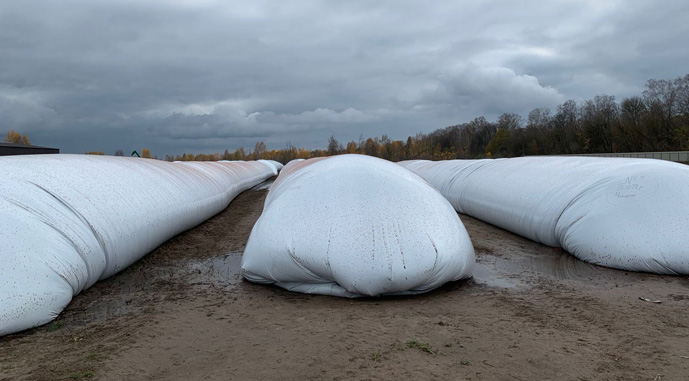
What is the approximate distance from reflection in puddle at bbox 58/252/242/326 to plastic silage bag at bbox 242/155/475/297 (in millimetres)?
609

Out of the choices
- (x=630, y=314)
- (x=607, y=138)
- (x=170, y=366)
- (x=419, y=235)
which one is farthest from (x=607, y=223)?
(x=607, y=138)

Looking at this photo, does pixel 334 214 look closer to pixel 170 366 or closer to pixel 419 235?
pixel 419 235

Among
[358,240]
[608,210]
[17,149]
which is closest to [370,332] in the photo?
[358,240]

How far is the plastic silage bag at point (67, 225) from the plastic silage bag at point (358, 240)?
4.32 ft

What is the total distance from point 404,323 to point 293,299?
3.44ft

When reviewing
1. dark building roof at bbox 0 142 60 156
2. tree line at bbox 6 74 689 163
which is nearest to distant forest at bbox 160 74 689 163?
tree line at bbox 6 74 689 163

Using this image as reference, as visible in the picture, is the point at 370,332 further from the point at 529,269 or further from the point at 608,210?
the point at 608,210

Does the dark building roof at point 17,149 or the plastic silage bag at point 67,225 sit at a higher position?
the dark building roof at point 17,149

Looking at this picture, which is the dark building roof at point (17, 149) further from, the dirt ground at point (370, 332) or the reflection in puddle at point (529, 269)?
the reflection in puddle at point (529, 269)

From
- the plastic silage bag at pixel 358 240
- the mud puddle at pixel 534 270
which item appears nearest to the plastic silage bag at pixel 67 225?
the plastic silage bag at pixel 358 240

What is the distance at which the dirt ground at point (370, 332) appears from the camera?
2566 mm

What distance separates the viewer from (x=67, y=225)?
12.6ft

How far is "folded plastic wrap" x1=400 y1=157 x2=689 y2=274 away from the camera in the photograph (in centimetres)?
455

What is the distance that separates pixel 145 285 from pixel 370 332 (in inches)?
97.4
